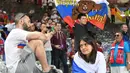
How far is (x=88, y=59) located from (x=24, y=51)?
1.62m

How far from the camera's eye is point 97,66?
19.5 ft

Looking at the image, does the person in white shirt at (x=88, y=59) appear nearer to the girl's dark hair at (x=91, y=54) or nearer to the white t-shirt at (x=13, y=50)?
the girl's dark hair at (x=91, y=54)

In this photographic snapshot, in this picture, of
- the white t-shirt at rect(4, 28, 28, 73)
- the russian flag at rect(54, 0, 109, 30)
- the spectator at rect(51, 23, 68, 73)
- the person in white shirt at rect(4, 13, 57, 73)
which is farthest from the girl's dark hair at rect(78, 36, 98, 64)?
the russian flag at rect(54, 0, 109, 30)

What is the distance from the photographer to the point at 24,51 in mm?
7070

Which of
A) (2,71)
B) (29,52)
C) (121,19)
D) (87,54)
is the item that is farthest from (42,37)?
(121,19)

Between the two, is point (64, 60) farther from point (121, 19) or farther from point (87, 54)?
point (121, 19)

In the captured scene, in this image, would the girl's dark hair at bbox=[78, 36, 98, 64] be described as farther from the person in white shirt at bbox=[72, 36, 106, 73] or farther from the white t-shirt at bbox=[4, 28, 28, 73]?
the white t-shirt at bbox=[4, 28, 28, 73]

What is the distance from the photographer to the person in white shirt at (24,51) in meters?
6.99

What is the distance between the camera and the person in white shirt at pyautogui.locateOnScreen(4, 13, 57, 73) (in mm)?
6988

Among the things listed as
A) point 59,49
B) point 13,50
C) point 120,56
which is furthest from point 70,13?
point 13,50

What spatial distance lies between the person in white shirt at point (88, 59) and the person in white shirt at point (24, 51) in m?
1.20

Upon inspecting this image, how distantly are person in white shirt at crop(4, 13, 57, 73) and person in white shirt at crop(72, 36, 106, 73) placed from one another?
1.20 metres

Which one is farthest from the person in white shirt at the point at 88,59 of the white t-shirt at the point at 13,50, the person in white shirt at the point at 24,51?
the white t-shirt at the point at 13,50

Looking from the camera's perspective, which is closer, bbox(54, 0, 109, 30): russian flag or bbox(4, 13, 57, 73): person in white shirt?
bbox(4, 13, 57, 73): person in white shirt
